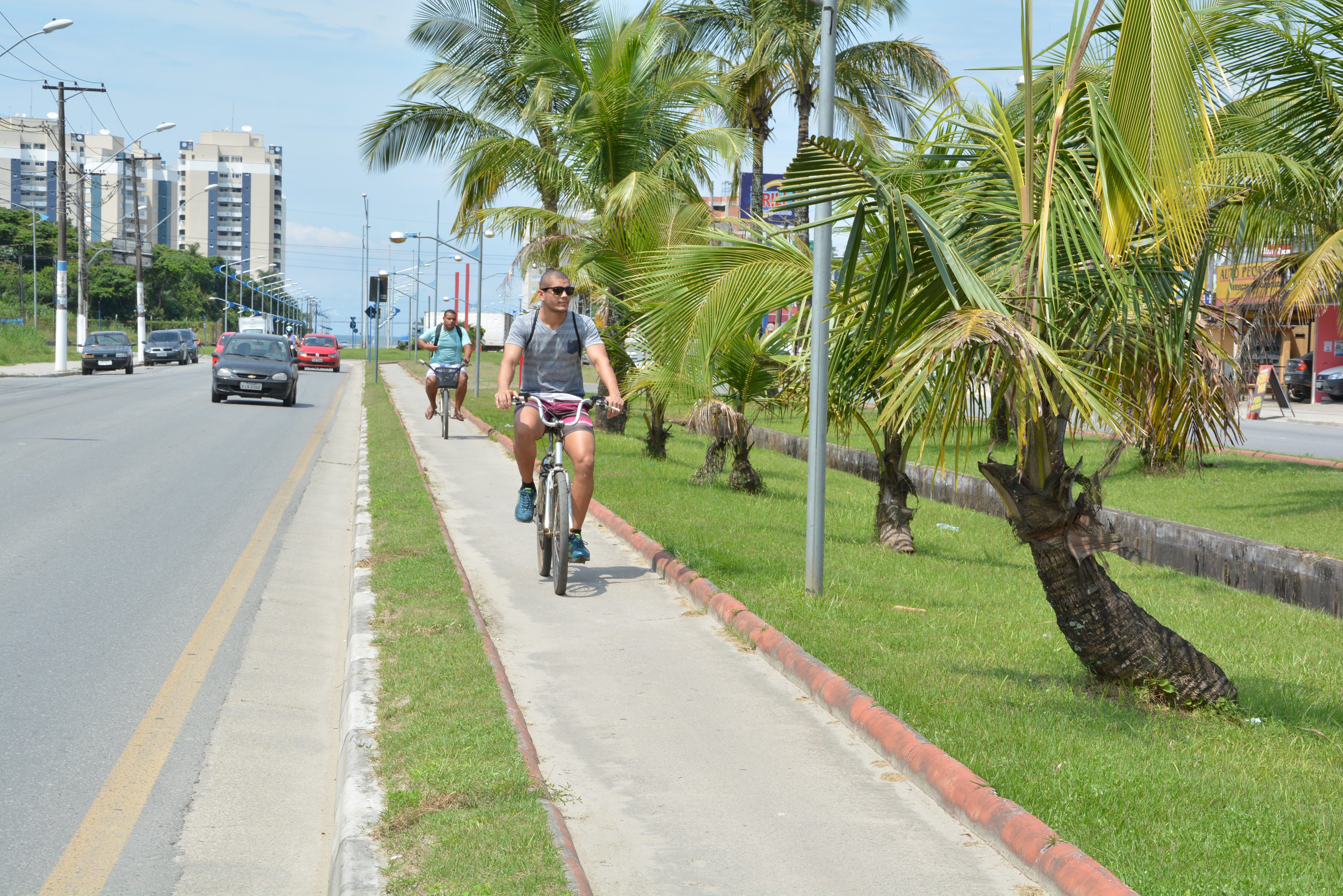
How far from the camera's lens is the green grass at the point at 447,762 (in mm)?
3510

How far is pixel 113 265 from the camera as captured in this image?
9269 centimetres

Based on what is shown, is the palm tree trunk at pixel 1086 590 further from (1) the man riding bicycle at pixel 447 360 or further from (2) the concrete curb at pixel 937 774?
(1) the man riding bicycle at pixel 447 360

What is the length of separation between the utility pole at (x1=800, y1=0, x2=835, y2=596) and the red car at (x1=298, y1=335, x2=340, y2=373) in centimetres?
4834

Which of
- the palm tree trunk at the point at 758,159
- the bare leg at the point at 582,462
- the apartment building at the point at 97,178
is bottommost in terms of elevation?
the bare leg at the point at 582,462

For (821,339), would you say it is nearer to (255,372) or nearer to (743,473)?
(743,473)

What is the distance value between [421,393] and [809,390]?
27.6m

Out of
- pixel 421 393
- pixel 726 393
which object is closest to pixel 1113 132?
pixel 726 393

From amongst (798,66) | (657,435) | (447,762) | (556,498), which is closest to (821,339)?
(556,498)

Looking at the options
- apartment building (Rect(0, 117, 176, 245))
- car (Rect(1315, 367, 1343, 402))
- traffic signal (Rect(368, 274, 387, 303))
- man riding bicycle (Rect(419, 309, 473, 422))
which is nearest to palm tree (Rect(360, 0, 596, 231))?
man riding bicycle (Rect(419, 309, 473, 422))

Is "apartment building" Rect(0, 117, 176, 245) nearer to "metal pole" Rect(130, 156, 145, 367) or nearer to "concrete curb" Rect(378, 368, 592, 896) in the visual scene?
"metal pole" Rect(130, 156, 145, 367)

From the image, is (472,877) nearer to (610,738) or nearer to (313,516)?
(610,738)

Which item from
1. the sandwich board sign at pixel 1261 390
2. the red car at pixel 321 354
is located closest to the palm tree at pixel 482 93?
the sandwich board sign at pixel 1261 390

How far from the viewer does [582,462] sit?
300 inches

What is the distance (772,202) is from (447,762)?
3083 millimetres
